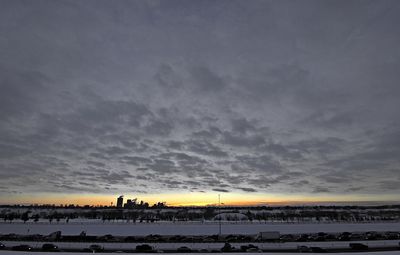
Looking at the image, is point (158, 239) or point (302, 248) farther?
point (158, 239)

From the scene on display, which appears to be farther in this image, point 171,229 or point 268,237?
point 171,229

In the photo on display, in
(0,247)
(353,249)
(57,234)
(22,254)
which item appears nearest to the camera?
(22,254)

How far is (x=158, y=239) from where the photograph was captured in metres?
52.3

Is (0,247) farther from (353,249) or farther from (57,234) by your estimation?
(353,249)

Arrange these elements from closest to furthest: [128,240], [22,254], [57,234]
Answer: [22,254] < [128,240] < [57,234]

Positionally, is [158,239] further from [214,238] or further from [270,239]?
[270,239]

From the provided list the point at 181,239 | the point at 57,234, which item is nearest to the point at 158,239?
the point at 181,239

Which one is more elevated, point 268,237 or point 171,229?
point 268,237

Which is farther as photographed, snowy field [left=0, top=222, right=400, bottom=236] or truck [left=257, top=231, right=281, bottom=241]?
snowy field [left=0, top=222, right=400, bottom=236]

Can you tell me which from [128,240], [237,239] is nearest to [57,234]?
[128,240]

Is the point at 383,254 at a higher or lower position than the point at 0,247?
higher

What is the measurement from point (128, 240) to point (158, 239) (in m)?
5.40

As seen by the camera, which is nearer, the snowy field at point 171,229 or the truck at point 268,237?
the truck at point 268,237

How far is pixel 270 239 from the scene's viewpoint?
5094 centimetres
